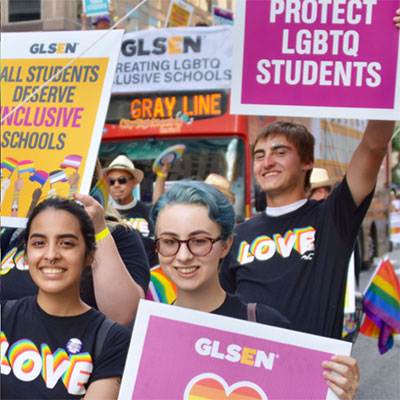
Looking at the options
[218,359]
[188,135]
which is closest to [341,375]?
[218,359]

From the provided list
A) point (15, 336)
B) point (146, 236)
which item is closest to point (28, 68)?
point (15, 336)

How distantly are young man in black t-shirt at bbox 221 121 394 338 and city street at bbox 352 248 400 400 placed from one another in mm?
3175

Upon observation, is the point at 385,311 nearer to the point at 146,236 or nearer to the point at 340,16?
the point at 146,236

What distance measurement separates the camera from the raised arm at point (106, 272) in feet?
7.18

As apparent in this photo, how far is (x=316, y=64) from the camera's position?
2123 mm

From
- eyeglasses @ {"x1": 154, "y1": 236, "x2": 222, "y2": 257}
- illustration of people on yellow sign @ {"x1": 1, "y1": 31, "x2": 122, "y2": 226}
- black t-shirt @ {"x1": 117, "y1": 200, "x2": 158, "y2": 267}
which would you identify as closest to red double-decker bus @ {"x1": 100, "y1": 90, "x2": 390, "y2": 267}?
black t-shirt @ {"x1": 117, "y1": 200, "x2": 158, "y2": 267}

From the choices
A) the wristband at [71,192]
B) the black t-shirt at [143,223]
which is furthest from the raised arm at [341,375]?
the black t-shirt at [143,223]

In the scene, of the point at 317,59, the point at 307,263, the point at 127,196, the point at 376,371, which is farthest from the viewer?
the point at 376,371

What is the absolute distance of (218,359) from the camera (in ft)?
5.54

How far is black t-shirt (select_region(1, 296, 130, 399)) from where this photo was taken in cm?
179

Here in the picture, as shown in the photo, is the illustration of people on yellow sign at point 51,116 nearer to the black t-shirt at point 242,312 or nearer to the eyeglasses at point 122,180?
the black t-shirt at point 242,312

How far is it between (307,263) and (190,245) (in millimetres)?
861

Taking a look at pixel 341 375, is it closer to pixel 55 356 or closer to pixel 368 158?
pixel 55 356

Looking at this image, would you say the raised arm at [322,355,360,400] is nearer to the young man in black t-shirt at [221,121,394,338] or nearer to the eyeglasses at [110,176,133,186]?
the young man in black t-shirt at [221,121,394,338]
